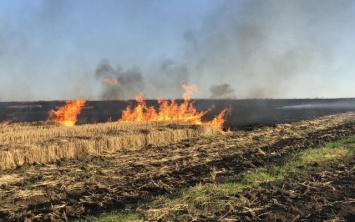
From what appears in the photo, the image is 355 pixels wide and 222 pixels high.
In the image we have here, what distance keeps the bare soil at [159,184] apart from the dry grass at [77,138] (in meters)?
0.59

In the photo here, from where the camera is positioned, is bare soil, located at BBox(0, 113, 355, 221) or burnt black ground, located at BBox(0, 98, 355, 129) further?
burnt black ground, located at BBox(0, 98, 355, 129)

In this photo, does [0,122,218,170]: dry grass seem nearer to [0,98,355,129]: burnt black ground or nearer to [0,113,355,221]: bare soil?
[0,113,355,221]: bare soil

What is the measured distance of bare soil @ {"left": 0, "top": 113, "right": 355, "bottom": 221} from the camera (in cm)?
925


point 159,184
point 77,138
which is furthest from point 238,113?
point 159,184

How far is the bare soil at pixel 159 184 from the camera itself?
925cm

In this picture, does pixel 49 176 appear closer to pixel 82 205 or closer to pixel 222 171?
pixel 82 205

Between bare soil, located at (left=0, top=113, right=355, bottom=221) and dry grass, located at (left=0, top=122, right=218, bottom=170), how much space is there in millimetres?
591

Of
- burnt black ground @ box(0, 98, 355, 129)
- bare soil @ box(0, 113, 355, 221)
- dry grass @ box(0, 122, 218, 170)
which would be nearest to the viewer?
bare soil @ box(0, 113, 355, 221)

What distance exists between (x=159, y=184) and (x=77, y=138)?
7411mm

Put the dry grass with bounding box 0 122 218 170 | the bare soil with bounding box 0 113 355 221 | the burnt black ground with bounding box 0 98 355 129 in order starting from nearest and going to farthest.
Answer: the bare soil with bounding box 0 113 355 221
the dry grass with bounding box 0 122 218 170
the burnt black ground with bounding box 0 98 355 129

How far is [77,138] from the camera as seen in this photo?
18109 millimetres

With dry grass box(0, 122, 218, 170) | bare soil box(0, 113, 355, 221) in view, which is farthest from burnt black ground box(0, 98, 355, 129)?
bare soil box(0, 113, 355, 221)

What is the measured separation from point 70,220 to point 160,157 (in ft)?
26.8

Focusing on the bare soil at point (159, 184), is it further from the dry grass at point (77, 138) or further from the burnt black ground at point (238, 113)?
the burnt black ground at point (238, 113)
